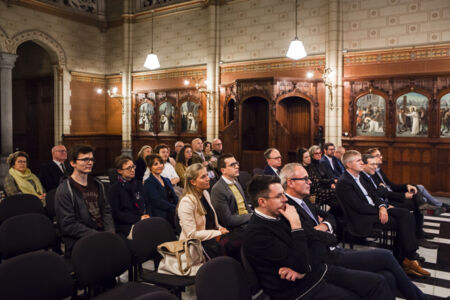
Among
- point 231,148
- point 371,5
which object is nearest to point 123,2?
point 231,148

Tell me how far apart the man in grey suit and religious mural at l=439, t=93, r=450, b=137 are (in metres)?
6.87

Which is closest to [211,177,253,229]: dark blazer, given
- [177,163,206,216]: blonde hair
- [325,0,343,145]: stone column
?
[177,163,206,216]: blonde hair

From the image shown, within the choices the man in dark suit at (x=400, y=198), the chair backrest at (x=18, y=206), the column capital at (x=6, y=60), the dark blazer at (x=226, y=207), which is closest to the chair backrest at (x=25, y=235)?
the chair backrest at (x=18, y=206)

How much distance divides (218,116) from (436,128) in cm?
627

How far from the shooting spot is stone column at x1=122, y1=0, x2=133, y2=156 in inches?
569

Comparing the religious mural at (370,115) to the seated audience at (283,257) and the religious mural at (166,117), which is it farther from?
the seated audience at (283,257)

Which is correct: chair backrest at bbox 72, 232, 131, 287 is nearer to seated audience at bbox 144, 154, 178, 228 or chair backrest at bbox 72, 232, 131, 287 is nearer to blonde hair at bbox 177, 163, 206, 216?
blonde hair at bbox 177, 163, 206, 216

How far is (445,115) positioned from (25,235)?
9252 mm

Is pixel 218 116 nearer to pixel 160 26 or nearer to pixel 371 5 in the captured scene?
pixel 160 26

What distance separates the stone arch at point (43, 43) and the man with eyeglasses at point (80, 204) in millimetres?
10120

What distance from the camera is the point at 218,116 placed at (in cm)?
1240

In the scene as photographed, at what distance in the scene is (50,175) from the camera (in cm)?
619

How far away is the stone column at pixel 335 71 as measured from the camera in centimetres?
1023

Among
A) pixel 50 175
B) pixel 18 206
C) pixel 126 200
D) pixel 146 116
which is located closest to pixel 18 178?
pixel 50 175
